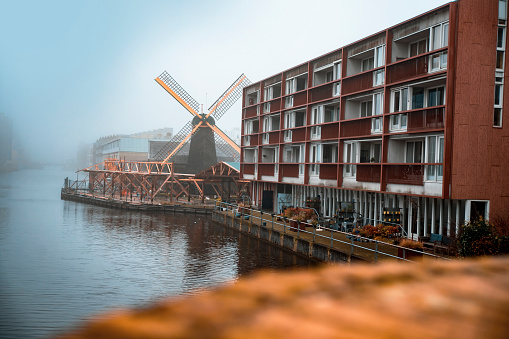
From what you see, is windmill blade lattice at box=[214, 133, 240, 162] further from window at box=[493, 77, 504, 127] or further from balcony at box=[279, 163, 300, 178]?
window at box=[493, 77, 504, 127]

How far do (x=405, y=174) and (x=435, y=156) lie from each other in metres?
2.39

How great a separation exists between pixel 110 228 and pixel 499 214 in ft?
95.7

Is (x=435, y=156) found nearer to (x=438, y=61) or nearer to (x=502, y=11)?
(x=438, y=61)

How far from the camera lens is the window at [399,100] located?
2728 cm

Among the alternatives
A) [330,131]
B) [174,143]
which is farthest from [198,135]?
[330,131]

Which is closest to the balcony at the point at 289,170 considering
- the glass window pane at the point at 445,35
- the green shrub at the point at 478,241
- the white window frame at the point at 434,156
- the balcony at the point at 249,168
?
the balcony at the point at 249,168

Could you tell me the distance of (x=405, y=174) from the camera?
87.6 feet

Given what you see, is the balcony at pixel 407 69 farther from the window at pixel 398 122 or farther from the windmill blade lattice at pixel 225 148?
the windmill blade lattice at pixel 225 148

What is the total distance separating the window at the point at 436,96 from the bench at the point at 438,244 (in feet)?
21.8

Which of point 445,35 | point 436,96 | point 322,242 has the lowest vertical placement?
point 322,242

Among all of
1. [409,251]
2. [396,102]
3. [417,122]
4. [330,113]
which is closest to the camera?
[409,251]

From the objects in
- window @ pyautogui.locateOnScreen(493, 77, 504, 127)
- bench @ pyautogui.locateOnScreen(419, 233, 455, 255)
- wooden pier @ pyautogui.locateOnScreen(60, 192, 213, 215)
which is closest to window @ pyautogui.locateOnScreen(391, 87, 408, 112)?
window @ pyautogui.locateOnScreen(493, 77, 504, 127)

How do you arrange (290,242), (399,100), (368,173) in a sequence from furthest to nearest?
1. (368,173)
2. (290,242)
3. (399,100)

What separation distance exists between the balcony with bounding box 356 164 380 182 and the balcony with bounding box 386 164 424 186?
1095 millimetres
